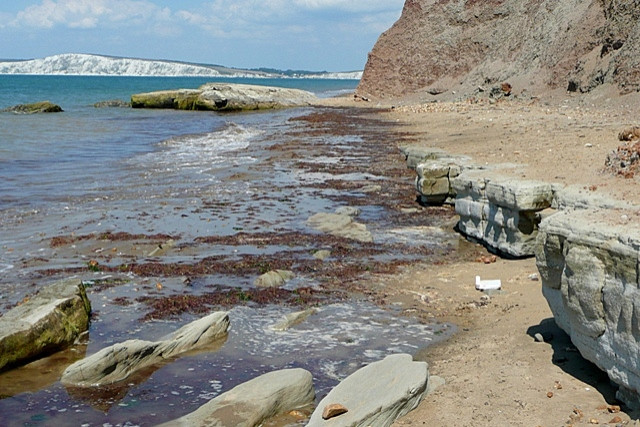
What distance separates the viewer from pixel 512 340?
26.0 ft

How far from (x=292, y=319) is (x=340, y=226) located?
16.7 ft

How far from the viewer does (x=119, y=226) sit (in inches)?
579

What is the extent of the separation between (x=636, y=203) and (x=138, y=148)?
2567 cm

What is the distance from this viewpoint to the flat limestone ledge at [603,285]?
559cm

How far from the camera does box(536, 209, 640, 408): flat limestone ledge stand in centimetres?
Result: 559

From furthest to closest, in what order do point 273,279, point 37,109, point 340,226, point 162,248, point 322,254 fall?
point 37,109 → point 340,226 → point 162,248 → point 322,254 → point 273,279

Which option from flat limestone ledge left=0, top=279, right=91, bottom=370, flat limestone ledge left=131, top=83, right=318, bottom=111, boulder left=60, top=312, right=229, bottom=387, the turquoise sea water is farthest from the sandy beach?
flat limestone ledge left=131, top=83, right=318, bottom=111

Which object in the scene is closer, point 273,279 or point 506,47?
point 273,279

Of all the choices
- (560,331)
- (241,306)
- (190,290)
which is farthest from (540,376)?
(190,290)

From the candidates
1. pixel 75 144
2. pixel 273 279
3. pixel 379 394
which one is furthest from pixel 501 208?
pixel 75 144

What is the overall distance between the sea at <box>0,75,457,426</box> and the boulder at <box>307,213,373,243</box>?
0.31 m

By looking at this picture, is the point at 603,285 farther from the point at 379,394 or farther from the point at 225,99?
the point at 225,99

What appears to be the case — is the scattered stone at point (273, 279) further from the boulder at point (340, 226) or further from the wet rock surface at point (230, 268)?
the boulder at point (340, 226)

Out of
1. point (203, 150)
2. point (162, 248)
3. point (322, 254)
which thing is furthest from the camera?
point (203, 150)
